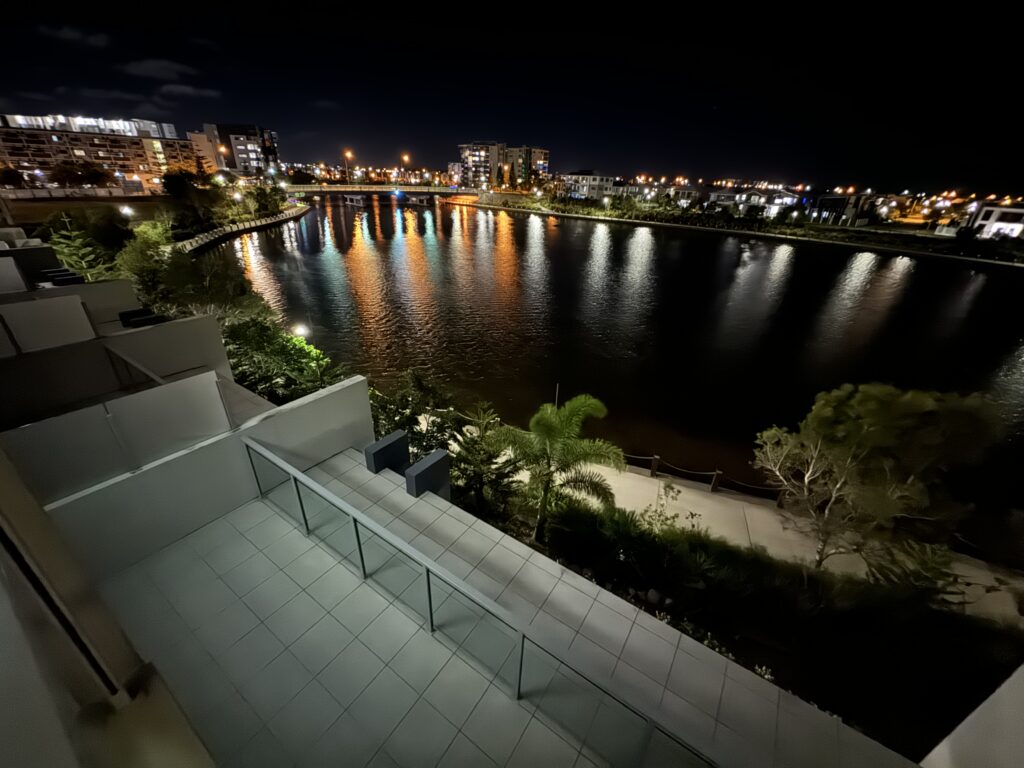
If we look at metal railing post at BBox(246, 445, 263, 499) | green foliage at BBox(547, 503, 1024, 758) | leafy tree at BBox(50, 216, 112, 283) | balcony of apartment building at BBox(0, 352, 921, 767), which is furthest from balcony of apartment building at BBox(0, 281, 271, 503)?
leafy tree at BBox(50, 216, 112, 283)

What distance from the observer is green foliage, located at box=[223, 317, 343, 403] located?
11328 mm

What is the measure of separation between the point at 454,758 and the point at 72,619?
378 cm

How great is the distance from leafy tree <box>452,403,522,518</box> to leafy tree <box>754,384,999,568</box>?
22.2 feet

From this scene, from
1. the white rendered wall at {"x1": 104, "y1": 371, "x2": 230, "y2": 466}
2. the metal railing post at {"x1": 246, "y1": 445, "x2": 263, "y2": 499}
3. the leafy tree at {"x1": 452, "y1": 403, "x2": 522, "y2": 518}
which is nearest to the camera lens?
the white rendered wall at {"x1": 104, "y1": 371, "x2": 230, "y2": 466}

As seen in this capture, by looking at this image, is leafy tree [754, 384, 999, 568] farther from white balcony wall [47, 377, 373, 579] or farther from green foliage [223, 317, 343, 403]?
green foliage [223, 317, 343, 403]

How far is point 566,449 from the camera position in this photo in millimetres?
9008

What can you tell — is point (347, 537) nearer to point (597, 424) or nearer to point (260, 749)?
point (260, 749)

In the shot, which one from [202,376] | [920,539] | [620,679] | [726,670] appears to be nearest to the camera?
[620,679]

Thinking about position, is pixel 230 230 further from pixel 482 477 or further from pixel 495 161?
pixel 495 161

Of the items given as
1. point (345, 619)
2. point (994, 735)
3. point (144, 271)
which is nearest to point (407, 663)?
point (345, 619)

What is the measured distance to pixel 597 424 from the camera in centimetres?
1788

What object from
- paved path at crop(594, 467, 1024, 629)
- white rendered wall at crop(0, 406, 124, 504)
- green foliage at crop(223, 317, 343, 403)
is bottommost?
paved path at crop(594, 467, 1024, 629)

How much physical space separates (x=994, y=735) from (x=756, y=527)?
726 centimetres

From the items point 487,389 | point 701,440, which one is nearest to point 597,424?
point 701,440
